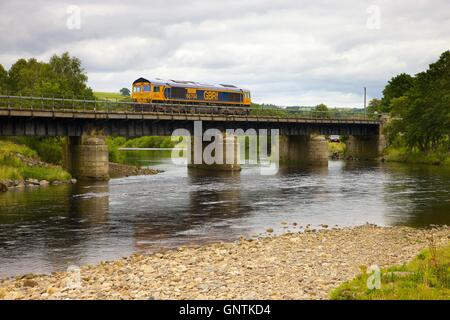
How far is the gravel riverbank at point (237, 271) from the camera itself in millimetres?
17516

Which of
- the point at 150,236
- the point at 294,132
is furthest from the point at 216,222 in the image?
the point at 294,132

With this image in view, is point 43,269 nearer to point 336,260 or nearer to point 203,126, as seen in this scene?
point 336,260

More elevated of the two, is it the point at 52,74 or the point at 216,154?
the point at 52,74

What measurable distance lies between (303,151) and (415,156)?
1914 cm

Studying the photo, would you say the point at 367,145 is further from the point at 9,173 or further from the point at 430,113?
the point at 9,173

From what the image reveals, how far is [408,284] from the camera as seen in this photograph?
53.3 feet

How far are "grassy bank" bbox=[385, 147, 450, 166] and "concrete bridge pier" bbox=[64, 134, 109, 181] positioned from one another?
53.9 meters

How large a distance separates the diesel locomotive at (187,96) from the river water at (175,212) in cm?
1778

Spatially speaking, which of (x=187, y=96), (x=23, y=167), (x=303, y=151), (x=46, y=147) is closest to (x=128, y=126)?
(x=46, y=147)

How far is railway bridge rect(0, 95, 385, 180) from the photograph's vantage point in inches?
2243

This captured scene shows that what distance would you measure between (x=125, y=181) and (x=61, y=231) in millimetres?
31304

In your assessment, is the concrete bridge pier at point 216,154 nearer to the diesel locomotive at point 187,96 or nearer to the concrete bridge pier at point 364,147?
the diesel locomotive at point 187,96
